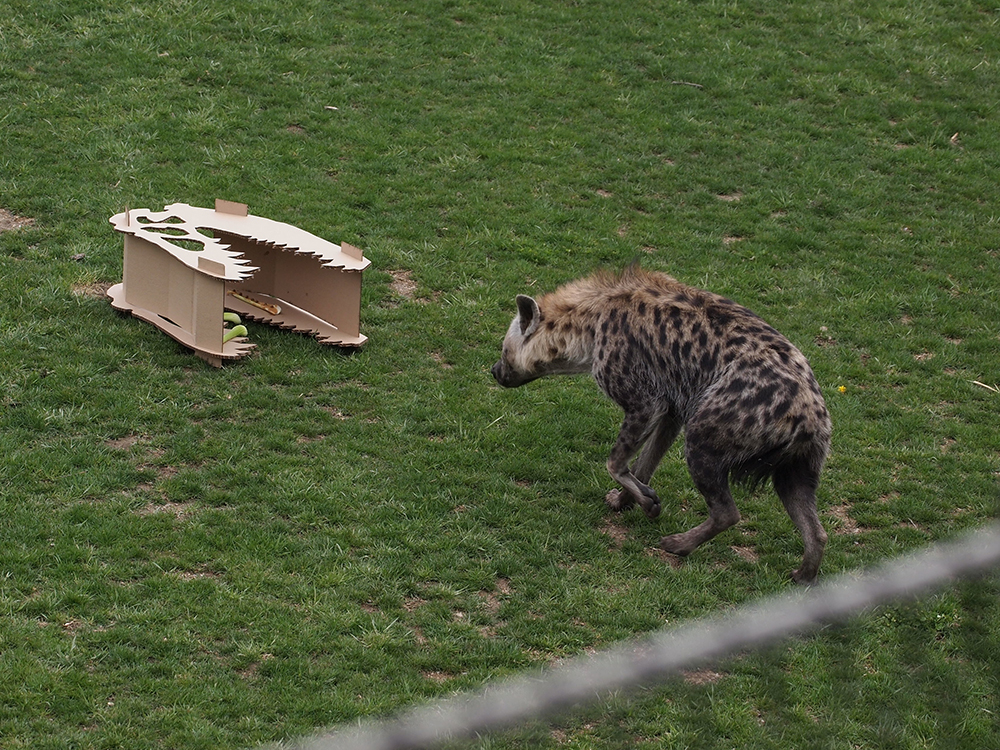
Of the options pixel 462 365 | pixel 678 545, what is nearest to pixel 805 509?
pixel 678 545

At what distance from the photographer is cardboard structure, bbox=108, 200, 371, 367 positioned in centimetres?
695

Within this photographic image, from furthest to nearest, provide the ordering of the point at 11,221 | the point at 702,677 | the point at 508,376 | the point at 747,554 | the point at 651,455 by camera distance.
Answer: the point at 11,221 → the point at 508,376 → the point at 651,455 → the point at 747,554 → the point at 702,677

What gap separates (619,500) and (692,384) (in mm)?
863

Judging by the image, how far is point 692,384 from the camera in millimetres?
5832

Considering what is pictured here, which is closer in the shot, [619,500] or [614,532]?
[614,532]

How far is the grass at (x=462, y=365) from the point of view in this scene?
186 inches

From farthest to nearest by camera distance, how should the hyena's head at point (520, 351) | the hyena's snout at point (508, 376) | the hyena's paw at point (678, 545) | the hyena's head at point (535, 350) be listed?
the hyena's snout at point (508, 376)
the hyena's head at point (520, 351)
the hyena's head at point (535, 350)
the hyena's paw at point (678, 545)

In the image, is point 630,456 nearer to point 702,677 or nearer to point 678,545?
point 678,545

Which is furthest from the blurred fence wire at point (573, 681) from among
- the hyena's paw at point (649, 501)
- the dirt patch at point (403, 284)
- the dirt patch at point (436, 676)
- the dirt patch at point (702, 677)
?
the dirt patch at point (403, 284)

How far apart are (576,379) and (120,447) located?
3098 millimetres

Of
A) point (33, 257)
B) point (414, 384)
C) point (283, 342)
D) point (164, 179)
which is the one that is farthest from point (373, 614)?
point (164, 179)

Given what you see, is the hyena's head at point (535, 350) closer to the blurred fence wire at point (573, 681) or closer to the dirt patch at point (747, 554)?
the dirt patch at point (747, 554)

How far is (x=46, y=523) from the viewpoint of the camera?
5422 millimetres

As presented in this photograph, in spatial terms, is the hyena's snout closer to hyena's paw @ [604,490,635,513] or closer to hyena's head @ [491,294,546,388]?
hyena's head @ [491,294,546,388]
